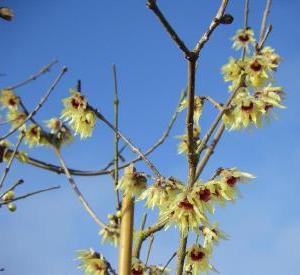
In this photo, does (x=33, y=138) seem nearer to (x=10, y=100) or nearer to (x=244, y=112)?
(x=10, y=100)

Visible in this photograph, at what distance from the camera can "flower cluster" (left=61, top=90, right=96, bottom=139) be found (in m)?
3.32

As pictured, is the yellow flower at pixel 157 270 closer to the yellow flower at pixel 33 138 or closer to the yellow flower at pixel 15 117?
the yellow flower at pixel 33 138

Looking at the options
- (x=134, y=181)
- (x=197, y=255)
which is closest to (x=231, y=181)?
(x=134, y=181)

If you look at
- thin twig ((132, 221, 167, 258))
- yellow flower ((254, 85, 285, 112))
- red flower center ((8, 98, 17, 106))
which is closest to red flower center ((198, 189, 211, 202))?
thin twig ((132, 221, 167, 258))

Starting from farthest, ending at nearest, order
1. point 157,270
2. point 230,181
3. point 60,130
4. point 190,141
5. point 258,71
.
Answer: point 60,130 → point 258,71 → point 157,270 → point 230,181 → point 190,141

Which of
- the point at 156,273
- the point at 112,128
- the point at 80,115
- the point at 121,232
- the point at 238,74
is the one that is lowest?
the point at 121,232

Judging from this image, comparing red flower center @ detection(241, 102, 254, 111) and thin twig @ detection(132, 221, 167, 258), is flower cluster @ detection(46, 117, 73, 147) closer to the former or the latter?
thin twig @ detection(132, 221, 167, 258)

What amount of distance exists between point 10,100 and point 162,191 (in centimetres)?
221

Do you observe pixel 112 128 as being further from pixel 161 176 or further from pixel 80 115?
pixel 80 115

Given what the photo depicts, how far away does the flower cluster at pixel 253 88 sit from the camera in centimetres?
316

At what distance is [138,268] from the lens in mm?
2869

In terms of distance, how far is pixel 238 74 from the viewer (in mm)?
3680

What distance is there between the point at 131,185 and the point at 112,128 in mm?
326

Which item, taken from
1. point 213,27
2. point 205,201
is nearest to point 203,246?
point 205,201
